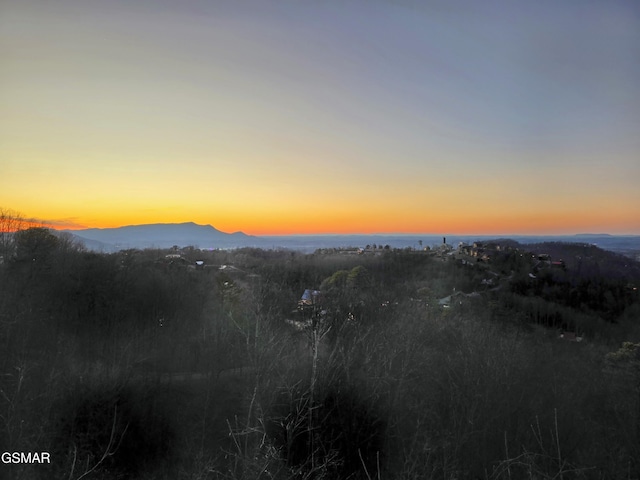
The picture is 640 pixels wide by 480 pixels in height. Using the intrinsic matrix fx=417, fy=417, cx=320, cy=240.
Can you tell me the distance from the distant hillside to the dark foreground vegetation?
111 inches

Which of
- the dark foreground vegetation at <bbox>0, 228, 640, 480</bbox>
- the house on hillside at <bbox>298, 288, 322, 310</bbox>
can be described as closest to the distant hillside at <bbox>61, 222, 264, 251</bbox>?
the dark foreground vegetation at <bbox>0, 228, 640, 480</bbox>

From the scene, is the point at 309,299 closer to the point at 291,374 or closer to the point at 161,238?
the point at 291,374

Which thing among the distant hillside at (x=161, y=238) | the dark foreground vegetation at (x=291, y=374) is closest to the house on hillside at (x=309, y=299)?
the dark foreground vegetation at (x=291, y=374)

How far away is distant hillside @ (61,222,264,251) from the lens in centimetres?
2796

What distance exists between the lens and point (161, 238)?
36469mm

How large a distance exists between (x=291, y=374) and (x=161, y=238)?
2697cm

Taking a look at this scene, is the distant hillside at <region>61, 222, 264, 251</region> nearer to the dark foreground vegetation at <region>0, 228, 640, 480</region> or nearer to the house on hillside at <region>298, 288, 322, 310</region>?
the dark foreground vegetation at <region>0, 228, 640, 480</region>

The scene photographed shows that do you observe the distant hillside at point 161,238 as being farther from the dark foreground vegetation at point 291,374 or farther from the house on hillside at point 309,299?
the house on hillside at point 309,299

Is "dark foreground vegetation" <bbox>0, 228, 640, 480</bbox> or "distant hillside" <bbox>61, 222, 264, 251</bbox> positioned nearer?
"dark foreground vegetation" <bbox>0, 228, 640, 480</bbox>

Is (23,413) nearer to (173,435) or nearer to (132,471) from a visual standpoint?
(132,471)

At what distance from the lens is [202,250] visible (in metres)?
36.5

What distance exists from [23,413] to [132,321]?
483 inches

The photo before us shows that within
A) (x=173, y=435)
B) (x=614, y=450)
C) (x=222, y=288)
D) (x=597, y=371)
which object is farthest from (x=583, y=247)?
(x=173, y=435)

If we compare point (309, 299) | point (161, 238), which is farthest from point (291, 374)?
point (161, 238)
